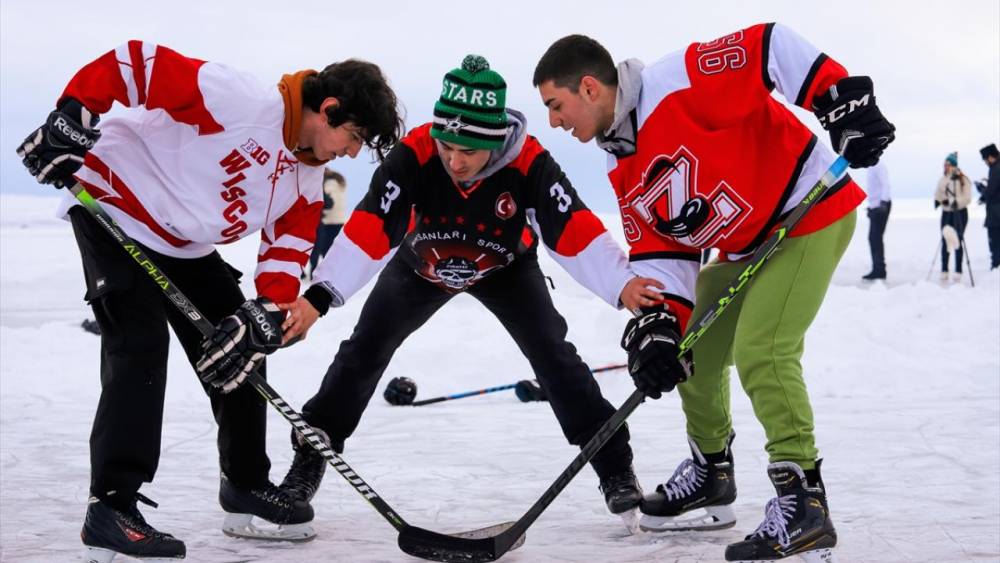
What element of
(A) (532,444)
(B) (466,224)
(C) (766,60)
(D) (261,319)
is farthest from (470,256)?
(A) (532,444)

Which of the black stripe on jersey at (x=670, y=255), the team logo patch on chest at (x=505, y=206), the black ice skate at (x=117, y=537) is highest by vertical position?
the team logo patch on chest at (x=505, y=206)

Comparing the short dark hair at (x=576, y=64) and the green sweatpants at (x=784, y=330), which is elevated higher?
the short dark hair at (x=576, y=64)

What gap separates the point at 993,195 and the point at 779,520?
9.72 metres

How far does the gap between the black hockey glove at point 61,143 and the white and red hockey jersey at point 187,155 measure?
128 millimetres

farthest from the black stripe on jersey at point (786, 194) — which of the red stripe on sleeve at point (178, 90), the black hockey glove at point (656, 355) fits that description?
the red stripe on sleeve at point (178, 90)

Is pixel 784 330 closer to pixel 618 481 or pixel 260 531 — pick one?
pixel 618 481

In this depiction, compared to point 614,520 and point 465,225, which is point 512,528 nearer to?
point 614,520

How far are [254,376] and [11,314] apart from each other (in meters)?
8.10

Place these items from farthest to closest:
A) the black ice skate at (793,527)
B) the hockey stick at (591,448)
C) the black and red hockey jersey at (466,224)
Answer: the black and red hockey jersey at (466,224)
the hockey stick at (591,448)
the black ice skate at (793,527)

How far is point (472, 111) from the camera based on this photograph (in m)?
2.90

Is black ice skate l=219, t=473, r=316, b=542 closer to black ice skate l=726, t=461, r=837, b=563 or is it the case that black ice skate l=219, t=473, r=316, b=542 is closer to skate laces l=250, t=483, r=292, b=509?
skate laces l=250, t=483, r=292, b=509

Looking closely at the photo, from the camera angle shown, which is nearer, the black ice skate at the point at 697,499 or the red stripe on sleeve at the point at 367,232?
the red stripe on sleeve at the point at 367,232

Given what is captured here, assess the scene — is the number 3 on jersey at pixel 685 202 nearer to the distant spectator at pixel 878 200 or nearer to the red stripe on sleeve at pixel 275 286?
the red stripe on sleeve at pixel 275 286

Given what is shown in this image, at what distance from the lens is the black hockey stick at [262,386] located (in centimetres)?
268
